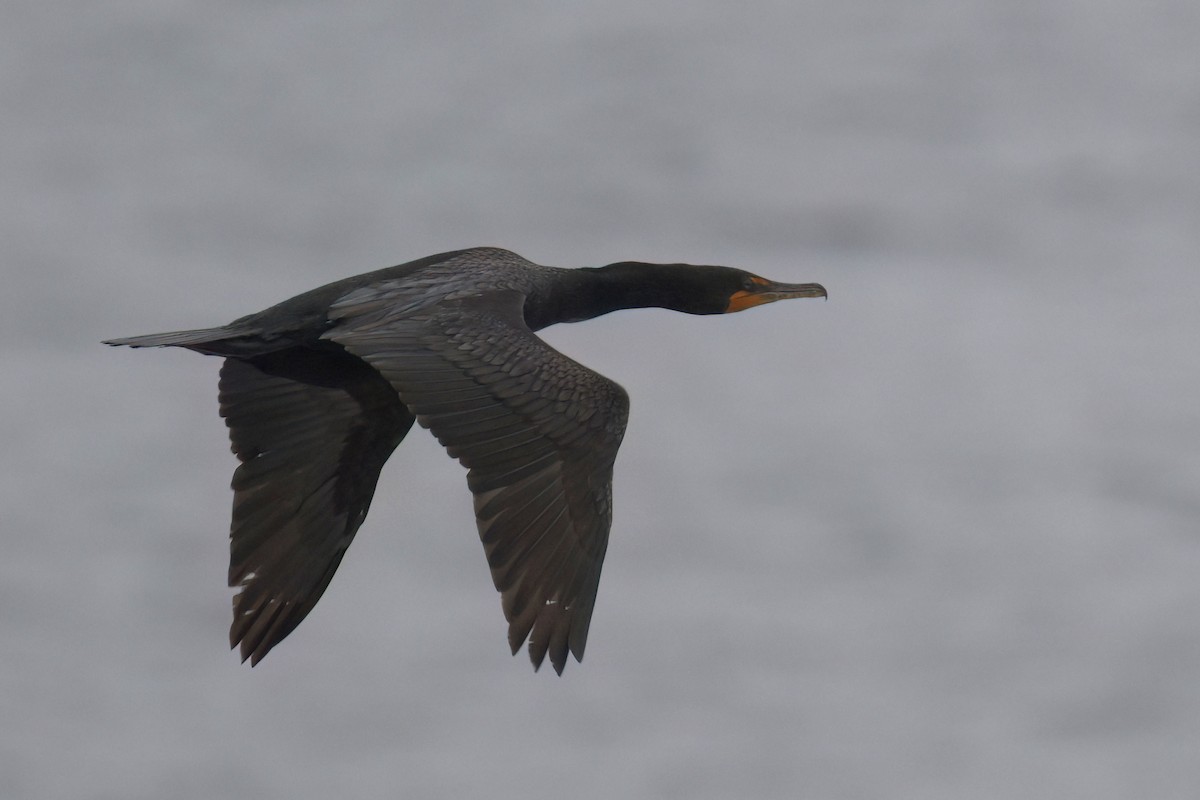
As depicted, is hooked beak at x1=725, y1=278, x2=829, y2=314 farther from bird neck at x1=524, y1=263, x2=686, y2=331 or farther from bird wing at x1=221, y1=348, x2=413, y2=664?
bird wing at x1=221, y1=348, x2=413, y2=664

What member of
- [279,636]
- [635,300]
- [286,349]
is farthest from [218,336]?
[635,300]

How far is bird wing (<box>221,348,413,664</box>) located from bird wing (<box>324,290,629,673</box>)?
1908mm

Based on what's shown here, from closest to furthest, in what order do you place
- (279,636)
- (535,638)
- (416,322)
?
(535,638), (416,322), (279,636)

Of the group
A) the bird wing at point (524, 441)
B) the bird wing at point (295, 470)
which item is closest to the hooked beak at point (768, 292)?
the bird wing at point (295, 470)

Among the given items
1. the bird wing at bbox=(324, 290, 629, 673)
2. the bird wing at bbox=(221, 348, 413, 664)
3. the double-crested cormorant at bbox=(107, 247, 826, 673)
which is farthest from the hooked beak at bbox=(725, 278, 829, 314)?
the bird wing at bbox=(324, 290, 629, 673)

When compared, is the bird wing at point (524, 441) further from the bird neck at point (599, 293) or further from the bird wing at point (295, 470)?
the bird wing at point (295, 470)

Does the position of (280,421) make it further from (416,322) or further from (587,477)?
(587,477)

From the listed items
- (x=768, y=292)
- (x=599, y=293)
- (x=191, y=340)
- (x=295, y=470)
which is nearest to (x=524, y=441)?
(x=191, y=340)

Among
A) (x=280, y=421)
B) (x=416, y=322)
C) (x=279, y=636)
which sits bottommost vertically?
(x=279, y=636)

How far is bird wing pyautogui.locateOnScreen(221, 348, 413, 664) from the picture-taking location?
13641 mm

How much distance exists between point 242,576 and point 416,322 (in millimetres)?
2505

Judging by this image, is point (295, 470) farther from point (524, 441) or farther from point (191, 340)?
point (524, 441)

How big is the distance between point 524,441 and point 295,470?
9.36ft

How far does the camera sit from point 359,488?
14078mm
